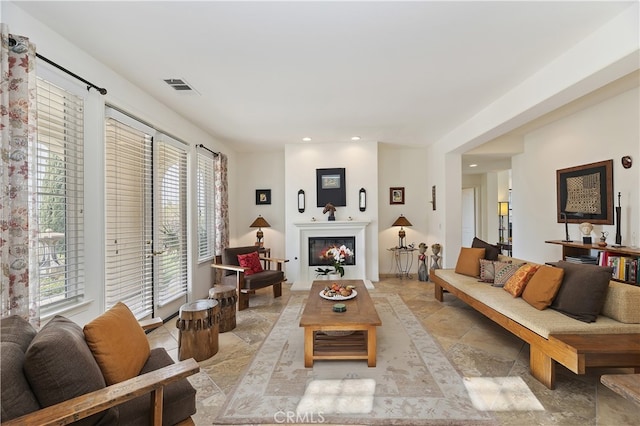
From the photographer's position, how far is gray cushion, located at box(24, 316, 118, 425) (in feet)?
3.84

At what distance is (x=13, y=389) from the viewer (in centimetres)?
112

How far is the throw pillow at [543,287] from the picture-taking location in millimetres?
2676

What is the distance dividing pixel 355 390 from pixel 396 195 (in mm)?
4759

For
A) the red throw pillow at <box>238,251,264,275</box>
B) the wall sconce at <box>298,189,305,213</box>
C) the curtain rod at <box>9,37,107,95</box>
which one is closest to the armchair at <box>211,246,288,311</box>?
the red throw pillow at <box>238,251,264,275</box>

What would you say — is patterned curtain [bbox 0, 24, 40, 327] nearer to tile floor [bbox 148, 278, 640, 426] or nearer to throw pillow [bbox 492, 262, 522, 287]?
tile floor [bbox 148, 278, 640, 426]

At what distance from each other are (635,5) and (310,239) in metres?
4.85

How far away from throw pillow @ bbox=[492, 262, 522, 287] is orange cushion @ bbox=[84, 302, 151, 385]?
3.71m

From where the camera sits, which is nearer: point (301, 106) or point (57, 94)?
point (57, 94)

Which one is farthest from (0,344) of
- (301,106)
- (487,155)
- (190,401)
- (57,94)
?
(487,155)

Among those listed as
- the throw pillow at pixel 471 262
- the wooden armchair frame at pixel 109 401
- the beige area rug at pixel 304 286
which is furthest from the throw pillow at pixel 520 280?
the wooden armchair frame at pixel 109 401

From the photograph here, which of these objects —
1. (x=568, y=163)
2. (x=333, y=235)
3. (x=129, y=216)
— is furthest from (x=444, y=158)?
(x=129, y=216)

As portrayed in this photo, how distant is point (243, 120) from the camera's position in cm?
430

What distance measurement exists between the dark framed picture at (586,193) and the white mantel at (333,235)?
3127 millimetres

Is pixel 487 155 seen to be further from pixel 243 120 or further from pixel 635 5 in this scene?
pixel 243 120
